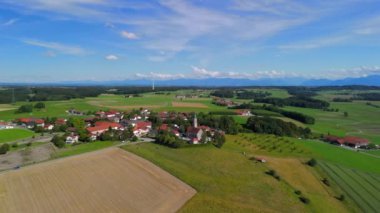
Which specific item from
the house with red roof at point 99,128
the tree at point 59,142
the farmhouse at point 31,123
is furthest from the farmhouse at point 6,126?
the tree at point 59,142

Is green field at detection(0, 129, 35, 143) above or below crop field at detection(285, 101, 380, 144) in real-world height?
above

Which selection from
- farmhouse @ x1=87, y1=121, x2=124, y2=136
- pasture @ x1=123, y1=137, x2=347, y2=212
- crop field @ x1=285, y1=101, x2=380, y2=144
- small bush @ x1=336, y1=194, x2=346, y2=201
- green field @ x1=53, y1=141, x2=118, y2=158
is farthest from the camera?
crop field @ x1=285, y1=101, x2=380, y2=144

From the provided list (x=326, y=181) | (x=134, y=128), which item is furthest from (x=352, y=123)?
(x=134, y=128)

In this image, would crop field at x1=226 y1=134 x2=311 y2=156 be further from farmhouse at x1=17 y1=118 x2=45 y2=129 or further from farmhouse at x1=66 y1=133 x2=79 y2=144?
farmhouse at x1=17 y1=118 x2=45 y2=129

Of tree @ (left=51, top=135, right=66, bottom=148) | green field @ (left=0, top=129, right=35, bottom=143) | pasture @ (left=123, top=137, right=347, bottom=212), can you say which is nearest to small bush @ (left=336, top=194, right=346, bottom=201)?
pasture @ (left=123, top=137, right=347, bottom=212)

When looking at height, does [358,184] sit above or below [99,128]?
below

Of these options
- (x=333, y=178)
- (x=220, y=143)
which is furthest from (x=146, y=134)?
(x=333, y=178)

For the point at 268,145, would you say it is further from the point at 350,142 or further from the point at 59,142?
the point at 59,142

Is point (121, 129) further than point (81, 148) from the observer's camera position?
Yes
